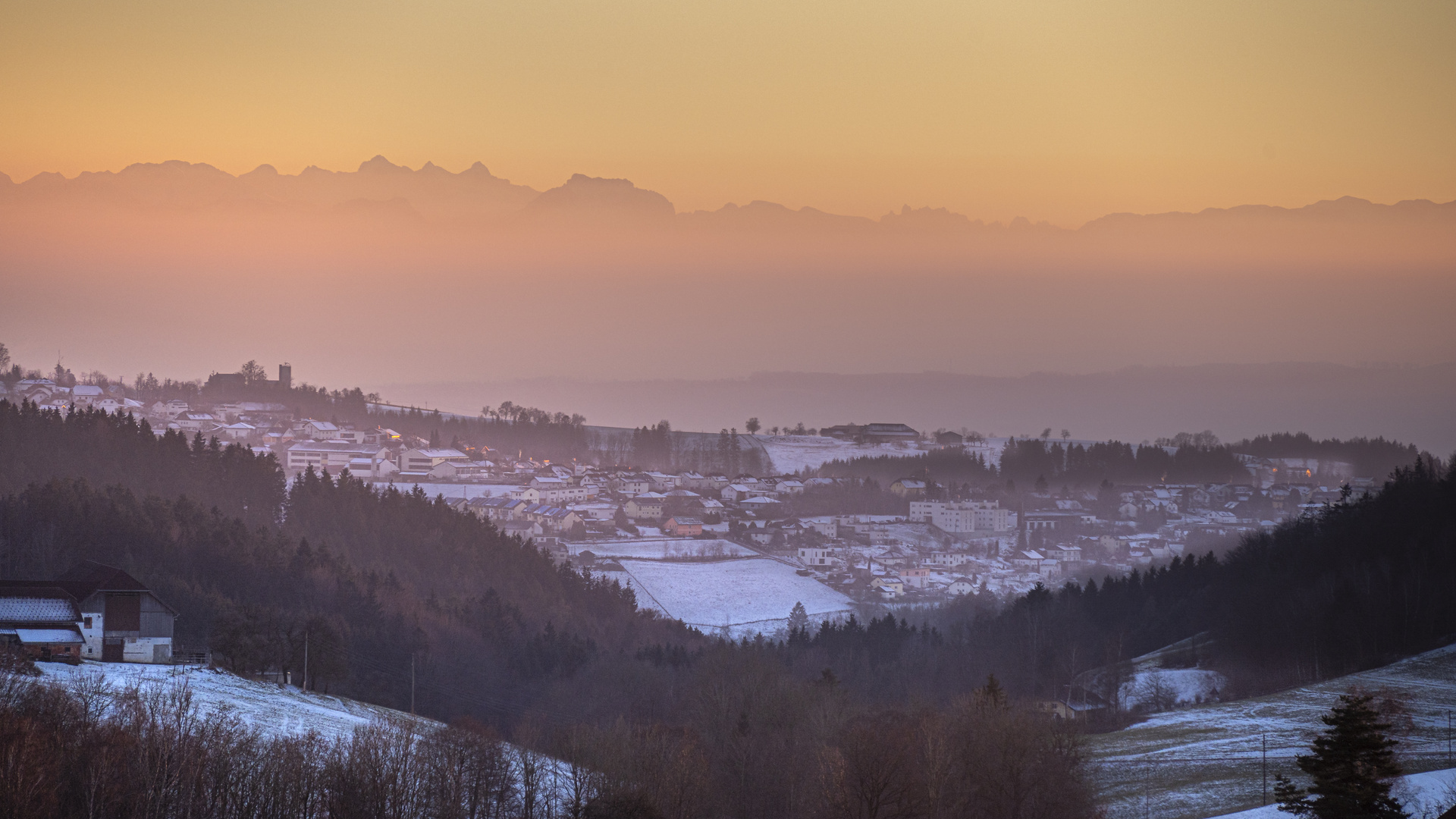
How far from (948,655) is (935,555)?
58165 mm

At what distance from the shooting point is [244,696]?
41.2 meters

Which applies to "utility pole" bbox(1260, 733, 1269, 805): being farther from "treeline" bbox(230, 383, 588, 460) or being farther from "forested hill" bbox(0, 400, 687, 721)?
"treeline" bbox(230, 383, 588, 460)

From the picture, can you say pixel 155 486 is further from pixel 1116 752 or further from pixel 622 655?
pixel 1116 752

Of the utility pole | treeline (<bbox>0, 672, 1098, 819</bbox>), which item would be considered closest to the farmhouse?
treeline (<bbox>0, 672, 1098, 819</bbox>)

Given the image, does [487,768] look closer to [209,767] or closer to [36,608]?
[209,767]

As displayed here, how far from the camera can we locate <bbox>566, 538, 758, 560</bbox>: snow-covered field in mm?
119312

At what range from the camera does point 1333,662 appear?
60938 mm

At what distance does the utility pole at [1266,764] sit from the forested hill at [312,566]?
106ft

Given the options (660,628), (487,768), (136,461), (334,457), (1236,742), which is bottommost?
(660,628)

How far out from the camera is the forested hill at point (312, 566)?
5809 centimetres

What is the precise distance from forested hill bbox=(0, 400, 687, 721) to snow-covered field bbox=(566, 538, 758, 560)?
25922 mm

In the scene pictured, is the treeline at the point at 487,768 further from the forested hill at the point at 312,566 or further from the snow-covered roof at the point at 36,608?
the forested hill at the point at 312,566

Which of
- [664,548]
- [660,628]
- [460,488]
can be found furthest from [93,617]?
[460,488]

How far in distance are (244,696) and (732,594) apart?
6608 cm
